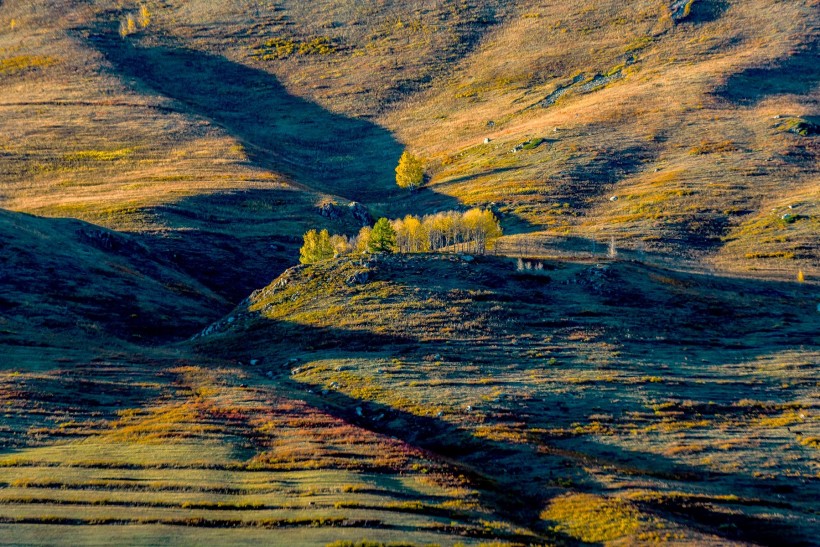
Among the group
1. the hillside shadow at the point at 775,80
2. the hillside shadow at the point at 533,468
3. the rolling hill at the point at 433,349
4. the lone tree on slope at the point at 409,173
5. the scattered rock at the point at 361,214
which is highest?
the hillside shadow at the point at 775,80

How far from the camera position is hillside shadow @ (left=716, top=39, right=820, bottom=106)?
568 feet

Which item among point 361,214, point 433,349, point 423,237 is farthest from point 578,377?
point 361,214

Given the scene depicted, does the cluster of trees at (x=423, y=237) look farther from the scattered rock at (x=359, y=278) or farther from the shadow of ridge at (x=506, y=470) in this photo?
the shadow of ridge at (x=506, y=470)

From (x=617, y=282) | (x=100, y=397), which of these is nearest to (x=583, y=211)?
(x=617, y=282)

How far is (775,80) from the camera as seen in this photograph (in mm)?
179875

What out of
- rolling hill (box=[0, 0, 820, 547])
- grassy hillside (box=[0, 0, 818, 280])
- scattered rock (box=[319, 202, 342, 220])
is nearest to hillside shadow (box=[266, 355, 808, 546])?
rolling hill (box=[0, 0, 820, 547])

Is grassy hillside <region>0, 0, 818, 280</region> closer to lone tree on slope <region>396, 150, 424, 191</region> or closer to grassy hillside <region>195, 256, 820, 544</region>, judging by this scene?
lone tree on slope <region>396, 150, 424, 191</region>

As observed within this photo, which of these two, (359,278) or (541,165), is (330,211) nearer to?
(541,165)

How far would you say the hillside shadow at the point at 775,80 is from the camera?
173 m

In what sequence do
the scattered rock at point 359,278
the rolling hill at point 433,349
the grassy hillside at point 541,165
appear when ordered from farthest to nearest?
the grassy hillside at point 541,165 < the scattered rock at point 359,278 < the rolling hill at point 433,349

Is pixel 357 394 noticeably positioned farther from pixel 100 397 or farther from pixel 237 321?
pixel 237 321

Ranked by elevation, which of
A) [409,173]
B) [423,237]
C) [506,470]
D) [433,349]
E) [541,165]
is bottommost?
[506,470]

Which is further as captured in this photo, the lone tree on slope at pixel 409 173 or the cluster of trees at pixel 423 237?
the lone tree on slope at pixel 409 173

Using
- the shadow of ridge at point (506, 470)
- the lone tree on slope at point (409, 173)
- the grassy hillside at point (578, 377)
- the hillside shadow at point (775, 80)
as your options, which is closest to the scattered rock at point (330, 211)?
the lone tree on slope at point (409, 173)
